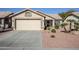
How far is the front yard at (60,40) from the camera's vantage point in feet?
35.3

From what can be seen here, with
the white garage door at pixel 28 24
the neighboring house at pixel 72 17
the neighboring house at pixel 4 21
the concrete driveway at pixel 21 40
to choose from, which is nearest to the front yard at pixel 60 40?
the concrete driveway at pixel 21 40

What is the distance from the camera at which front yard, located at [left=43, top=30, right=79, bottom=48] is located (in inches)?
424

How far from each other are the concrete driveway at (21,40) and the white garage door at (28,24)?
385 millimetres

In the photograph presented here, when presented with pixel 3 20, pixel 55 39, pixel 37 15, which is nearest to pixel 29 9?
pixel 37 15

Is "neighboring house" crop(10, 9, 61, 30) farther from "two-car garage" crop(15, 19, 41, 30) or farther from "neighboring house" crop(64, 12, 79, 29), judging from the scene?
"neighboring house" crop(64, 12, 79, 29)

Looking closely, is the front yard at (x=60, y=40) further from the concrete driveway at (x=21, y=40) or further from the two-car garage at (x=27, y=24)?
the two-car garage at (x=27, y=24)

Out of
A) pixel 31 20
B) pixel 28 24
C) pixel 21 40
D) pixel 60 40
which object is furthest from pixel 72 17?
pixel 21 40

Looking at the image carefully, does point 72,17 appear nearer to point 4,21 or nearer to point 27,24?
point 27,24

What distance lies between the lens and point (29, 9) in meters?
11.2

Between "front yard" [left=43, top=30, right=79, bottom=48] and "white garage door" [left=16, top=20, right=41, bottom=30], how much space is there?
0.82 metres

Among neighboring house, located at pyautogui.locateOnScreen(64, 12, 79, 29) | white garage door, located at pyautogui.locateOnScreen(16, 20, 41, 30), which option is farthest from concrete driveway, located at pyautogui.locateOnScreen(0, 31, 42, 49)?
neighboring house, located at pyautogui.locateOnScreen(64, 12, 79, 29)

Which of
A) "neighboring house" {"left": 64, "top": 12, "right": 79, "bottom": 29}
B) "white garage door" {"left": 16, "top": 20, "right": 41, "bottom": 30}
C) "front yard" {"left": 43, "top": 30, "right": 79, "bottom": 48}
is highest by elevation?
"neighboring house" {"left": 64, "top": 12, "right": 79, "bottom": 29}
